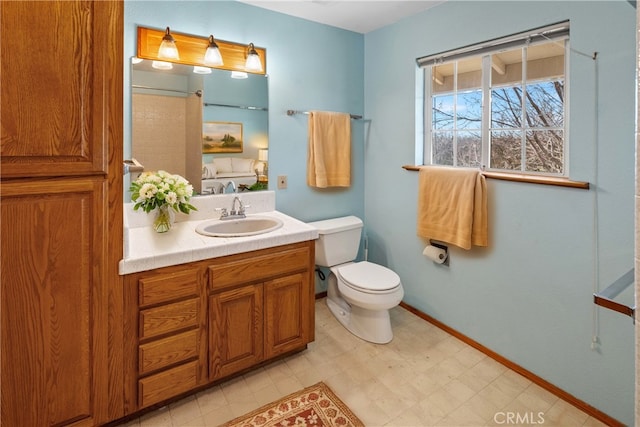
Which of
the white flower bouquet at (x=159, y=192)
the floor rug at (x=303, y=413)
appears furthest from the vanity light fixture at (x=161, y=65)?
the floor rug at (x=303, y=413)

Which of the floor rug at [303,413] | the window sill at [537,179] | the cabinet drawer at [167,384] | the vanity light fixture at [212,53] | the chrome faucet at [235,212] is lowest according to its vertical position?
the floor rug at [303,413]

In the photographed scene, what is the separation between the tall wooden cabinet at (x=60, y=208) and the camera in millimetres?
Answer: 1259

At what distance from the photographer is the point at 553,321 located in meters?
1.90

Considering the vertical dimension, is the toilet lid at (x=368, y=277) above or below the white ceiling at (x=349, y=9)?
below

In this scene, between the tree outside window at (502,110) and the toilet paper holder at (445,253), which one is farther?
the toilet paper holder at (445,253)

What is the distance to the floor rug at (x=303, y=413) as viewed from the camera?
168 centimetres

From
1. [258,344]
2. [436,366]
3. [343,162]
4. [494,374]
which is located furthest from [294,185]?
[494,374]

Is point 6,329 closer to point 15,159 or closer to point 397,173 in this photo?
point 15,159

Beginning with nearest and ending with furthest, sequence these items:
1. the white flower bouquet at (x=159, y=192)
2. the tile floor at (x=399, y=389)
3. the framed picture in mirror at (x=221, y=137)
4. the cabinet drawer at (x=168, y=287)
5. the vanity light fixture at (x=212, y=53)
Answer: the cabinet drawer at (x=168, y=287), the tile floor at (x=399, y=389), the white flower bouquet at (x=159, y=192), the vanity light fixture at (x=212, y=53), the framed picture in mirror at (x=221, y=137)

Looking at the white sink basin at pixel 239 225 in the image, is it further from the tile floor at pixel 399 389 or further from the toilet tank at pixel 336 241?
the tile floor at pixel 399 389

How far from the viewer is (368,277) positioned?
240cm

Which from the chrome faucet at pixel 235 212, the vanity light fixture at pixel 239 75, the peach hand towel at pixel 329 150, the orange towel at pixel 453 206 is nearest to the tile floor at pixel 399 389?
the orange towel at pixel 453 206

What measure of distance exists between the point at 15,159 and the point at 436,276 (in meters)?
2.43

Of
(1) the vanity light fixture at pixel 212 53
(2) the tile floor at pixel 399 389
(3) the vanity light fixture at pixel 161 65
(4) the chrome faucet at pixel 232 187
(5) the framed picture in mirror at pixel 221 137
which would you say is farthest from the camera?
(4) the chrome faucet at pixel 232 187
